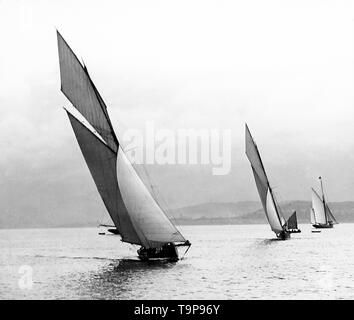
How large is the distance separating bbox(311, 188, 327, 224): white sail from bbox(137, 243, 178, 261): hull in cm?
7917

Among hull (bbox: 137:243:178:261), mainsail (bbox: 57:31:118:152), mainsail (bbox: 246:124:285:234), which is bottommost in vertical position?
hull (bbox: 137:243:178:261)

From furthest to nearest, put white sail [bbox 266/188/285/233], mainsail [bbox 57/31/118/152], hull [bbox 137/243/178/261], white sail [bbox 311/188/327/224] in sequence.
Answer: white sail [bbox 311/188/327/224]
white sail [bbox 266/188/285/233]
hull [bbox 137/243/178/261]
mainsail [bbox 57/31/118/152]

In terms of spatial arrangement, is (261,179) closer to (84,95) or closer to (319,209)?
(84,95)

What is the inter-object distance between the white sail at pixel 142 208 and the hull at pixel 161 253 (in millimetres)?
3297

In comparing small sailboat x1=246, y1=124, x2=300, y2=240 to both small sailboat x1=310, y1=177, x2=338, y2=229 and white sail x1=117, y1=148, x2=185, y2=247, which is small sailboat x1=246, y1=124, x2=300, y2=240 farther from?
small sailboat x1=310, y1=177, x2=338, y2=229

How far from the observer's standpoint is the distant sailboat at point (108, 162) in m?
37.2

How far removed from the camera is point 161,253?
136 ft

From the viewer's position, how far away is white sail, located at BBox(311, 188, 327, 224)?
119 m

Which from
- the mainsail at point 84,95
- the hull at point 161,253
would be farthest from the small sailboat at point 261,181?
the mainsail at point 84,95

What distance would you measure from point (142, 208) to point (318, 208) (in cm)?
9266

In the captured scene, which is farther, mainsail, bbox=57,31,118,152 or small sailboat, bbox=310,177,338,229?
small sailboat, bbox=310,177,338,229

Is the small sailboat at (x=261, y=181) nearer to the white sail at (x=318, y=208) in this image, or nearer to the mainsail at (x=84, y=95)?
the mainsail at (x=84, y=95)

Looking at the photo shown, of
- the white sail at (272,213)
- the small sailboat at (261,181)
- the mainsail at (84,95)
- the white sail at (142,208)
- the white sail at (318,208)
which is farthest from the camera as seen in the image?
the white sail at (318,208)

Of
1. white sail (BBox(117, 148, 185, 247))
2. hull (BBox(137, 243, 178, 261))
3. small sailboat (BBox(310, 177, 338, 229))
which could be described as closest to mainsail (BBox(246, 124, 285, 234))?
hull (BBox(137, 243, 178, 261))
